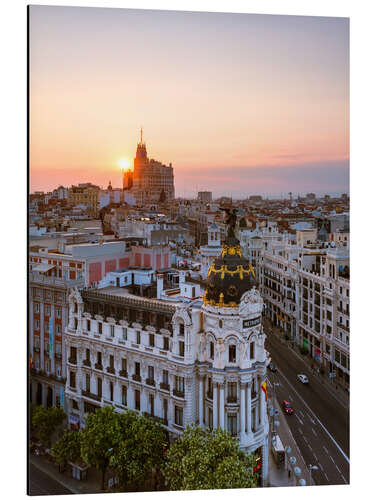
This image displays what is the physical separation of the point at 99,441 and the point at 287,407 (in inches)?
375

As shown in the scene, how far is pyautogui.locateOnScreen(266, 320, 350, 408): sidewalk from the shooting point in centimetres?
1879

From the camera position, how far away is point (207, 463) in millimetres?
14492

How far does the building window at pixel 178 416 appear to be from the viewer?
17312 millimetres

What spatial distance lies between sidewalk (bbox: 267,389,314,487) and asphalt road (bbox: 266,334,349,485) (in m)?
0.21

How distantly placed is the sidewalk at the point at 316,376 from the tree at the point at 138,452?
614cm

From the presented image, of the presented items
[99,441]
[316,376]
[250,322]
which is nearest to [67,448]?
[99,441]

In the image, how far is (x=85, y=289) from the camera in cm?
2017

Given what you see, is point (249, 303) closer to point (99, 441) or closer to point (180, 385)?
point (180, 385)

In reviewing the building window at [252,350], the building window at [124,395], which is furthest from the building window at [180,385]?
the building window at [252,350]

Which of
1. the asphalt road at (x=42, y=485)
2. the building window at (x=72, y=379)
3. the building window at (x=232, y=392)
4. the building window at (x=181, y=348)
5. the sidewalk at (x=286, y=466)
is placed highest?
the building window at (x=181, y=348)

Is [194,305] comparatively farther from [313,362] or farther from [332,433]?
[313,362]

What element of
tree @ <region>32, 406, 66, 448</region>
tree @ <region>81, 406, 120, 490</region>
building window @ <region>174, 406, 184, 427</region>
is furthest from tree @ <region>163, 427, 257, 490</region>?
tree @ <region>32, 406, 66, 448</region>

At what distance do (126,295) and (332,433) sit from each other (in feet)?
28.9

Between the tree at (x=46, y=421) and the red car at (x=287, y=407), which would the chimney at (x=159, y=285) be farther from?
the red car at (x=287, y=407)
